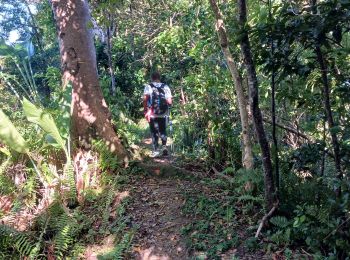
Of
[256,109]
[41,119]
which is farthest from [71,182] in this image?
[256,109]

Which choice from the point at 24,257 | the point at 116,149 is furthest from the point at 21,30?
the point at 24,257

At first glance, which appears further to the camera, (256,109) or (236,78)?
(236,78)

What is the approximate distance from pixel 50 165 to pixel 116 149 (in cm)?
118

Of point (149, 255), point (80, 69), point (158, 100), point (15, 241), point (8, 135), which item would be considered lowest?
point (149, 255)

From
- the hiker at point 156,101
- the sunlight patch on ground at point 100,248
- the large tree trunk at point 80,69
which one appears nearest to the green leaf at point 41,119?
the large tree trunk at point 80,69

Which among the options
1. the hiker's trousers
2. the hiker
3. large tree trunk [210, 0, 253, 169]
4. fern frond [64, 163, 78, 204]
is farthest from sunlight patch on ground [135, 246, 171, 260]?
the hiker's trousers

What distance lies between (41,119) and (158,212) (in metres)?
2.10

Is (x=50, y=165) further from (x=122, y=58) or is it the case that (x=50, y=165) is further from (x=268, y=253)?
(x=122, y=58)

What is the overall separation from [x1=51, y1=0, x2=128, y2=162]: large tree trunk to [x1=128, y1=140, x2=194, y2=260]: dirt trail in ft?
2.49

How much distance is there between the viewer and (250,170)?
4836mm

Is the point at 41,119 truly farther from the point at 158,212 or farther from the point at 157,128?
the point at 157,128

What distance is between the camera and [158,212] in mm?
5242

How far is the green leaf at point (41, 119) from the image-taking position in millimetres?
5039

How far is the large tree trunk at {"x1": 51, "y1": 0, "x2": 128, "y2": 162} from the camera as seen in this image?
6164 mm
